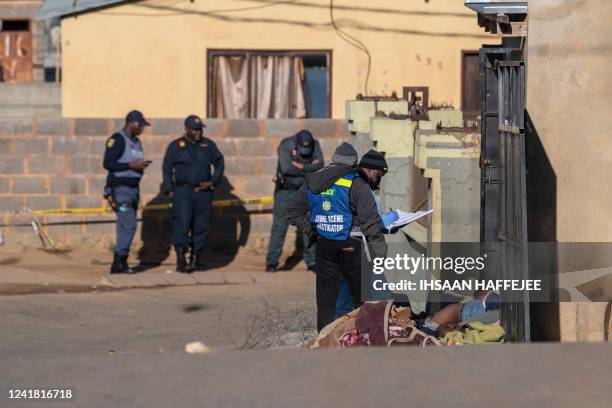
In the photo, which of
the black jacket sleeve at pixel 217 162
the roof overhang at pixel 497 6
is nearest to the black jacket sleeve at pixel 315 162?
the black jacket sleeve at pixel 217 162

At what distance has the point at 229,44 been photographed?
56.2 feet

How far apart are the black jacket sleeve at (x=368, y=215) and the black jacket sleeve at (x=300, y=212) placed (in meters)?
0.41

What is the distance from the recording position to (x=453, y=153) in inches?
392

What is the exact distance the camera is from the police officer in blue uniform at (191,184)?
46.2ft

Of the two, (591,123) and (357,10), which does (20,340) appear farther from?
A: (357,10)

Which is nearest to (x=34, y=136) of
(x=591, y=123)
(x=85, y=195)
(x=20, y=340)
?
(x=85, y=195)

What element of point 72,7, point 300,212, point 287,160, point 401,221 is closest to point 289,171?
point 287,160

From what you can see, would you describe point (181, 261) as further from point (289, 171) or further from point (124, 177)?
point (289, 171)

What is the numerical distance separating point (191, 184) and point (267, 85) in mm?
3711

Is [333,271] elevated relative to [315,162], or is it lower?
lower

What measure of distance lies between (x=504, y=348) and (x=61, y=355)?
11.5 feet

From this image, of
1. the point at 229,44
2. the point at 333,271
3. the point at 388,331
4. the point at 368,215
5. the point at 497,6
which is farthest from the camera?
the point at 229,44

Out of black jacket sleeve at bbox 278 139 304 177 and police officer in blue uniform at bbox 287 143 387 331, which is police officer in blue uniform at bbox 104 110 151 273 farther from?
police officer in blue uniform at bbox 287 143 387 331

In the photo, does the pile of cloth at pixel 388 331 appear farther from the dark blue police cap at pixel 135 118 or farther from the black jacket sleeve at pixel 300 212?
the dark blue police cap at pixel 135 118
